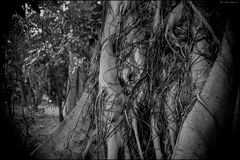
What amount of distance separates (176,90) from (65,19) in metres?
2.76

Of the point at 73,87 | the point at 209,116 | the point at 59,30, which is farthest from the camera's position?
the point at 73,87

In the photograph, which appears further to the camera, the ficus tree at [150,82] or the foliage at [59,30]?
the foliage at [59,30]

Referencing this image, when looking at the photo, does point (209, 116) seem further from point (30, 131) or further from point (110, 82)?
point (30, 131)

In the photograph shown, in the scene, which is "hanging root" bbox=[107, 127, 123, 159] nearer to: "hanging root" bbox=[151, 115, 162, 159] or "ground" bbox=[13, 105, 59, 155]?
"hanging root" bbox=[151, 115, 162, 159]

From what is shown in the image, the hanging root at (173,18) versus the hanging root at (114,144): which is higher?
the hanging root at (173,18)

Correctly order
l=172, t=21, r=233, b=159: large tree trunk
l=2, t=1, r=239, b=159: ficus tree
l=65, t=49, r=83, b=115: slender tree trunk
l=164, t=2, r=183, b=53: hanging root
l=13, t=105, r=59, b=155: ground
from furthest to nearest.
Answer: l=65, t=49, r=83, b=115: slender tree trunk
l=13, t=105, r=59, b=155: ground
l=164, t=2, r=183, b=53: hanging root
l=2, t=1, r=239, b=159: ficus tree
l=172, t=21, r=233, b=159: large tree trunk

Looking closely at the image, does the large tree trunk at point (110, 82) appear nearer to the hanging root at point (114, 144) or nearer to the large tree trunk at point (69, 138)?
the hanging root at point (114, 144)

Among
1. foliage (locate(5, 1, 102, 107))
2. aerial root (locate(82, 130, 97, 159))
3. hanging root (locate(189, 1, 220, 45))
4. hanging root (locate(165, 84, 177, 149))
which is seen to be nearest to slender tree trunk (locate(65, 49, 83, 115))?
foliage (locate(5, 1, 102, 107))

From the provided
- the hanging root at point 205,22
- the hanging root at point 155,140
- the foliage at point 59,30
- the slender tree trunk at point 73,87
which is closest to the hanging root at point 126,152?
the hanging root at point 155,140

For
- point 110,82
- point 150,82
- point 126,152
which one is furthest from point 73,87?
point 126,152

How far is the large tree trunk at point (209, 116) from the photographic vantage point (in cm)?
113

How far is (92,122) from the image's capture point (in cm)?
180

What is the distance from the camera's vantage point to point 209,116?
1.18 metres

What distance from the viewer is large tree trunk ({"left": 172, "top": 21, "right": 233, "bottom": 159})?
1129mm
